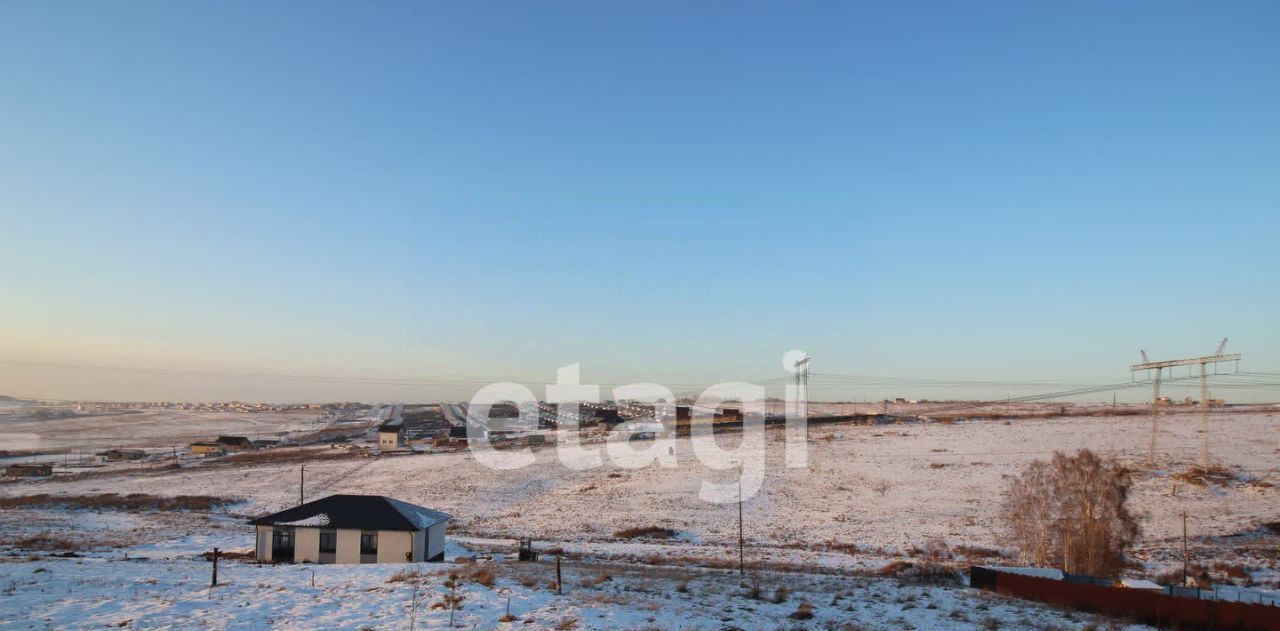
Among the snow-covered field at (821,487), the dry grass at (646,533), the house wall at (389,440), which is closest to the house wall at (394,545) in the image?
the snow-covered field at (821,487)

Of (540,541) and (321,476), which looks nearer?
(540,541)

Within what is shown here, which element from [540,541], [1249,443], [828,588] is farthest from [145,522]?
[1249,443]

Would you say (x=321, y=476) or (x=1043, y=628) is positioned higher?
(x=1043, y=628)

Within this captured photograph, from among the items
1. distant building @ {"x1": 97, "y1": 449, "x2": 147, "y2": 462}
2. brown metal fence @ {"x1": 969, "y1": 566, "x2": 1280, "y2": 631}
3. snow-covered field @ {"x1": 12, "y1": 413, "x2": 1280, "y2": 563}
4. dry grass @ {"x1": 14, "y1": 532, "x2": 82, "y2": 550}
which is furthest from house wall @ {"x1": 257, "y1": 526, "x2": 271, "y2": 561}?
distant building @ {"x1": 97, "y1": 449, "x2": 147, "y2": 462}

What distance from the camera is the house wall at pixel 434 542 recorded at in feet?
98.2

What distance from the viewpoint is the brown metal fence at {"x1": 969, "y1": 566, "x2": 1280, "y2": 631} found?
653 inches

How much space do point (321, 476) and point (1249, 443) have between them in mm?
88630

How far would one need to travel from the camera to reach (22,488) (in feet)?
200

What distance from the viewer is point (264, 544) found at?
2939cm

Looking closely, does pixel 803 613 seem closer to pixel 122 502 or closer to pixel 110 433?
pixel 122 502

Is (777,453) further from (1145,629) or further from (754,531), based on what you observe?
(1145,629)

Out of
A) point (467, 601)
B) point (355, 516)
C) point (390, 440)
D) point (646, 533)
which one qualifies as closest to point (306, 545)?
point (355, 516)

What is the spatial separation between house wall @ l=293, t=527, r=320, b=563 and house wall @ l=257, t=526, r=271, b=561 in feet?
3.76

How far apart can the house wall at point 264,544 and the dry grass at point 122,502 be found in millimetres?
25031
